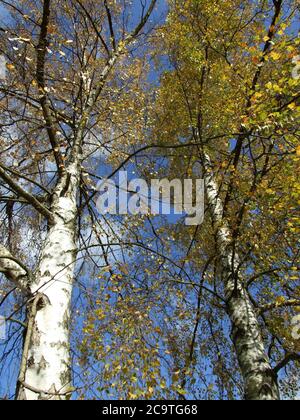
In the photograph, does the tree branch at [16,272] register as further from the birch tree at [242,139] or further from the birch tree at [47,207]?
the birch tree at [242,139]

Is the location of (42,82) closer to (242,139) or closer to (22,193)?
(22,193)

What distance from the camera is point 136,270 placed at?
475 centimetres

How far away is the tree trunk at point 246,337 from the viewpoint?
402 centimetres

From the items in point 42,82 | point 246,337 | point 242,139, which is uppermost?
point 42,82

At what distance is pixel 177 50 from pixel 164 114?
61.7 inches

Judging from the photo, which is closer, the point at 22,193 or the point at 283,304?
the point at 22,193

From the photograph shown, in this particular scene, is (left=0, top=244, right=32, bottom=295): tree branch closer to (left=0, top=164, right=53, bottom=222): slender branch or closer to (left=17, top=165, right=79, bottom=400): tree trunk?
(left=17, top=165, right=79, bottom=400): tree trunk

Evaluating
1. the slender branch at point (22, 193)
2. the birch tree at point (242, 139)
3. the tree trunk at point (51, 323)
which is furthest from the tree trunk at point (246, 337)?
the slender branch at point (22, 193)

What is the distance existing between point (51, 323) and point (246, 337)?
258cm

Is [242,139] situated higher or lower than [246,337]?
higher

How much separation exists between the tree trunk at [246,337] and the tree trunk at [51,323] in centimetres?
205

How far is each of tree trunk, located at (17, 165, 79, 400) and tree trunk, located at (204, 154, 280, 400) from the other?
2052mm

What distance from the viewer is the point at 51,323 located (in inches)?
113

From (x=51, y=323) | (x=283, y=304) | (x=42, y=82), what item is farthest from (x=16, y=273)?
(x=283, y=304)
